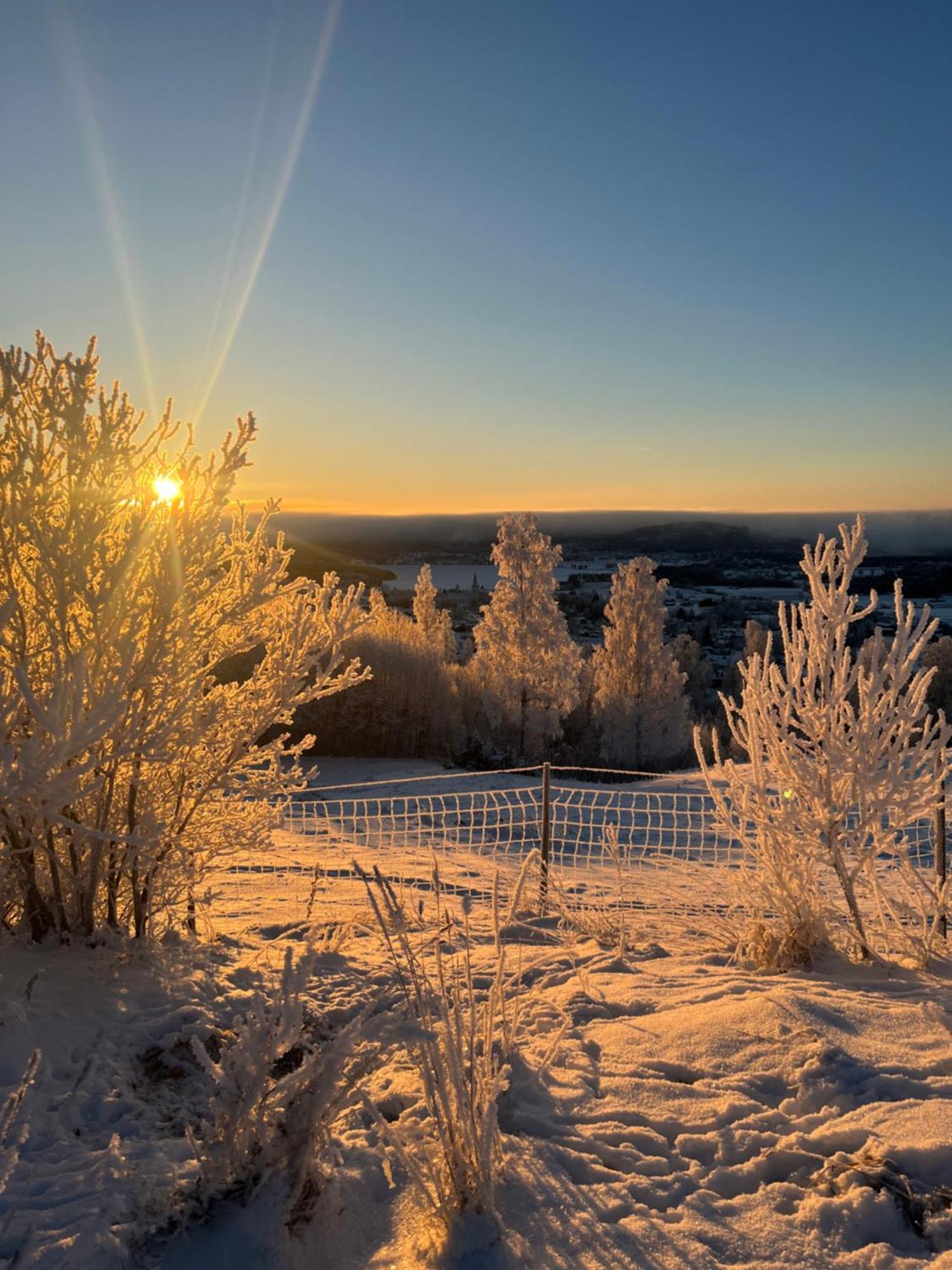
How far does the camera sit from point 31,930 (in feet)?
14.8

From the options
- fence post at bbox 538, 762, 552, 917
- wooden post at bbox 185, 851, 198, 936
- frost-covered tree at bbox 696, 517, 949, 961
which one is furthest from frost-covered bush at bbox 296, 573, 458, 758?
frost-covered tree at bbox 696, 517, 949, 961

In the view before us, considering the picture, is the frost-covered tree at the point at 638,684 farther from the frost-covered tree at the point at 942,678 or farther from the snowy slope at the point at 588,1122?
the snowy slope at the point at 588,1122

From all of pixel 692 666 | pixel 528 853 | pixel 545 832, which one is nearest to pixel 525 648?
pixel 528 853

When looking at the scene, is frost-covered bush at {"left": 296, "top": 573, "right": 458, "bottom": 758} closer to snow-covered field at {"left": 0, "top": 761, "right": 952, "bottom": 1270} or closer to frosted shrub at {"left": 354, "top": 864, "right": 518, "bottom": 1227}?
snow-covered field at {"left": 0, "top": 761, "right": 952, "bottom": 1270}

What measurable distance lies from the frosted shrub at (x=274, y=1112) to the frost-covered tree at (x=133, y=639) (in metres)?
1.03

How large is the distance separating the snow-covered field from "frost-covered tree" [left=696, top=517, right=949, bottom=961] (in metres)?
0.37

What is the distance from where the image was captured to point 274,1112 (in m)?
2.68

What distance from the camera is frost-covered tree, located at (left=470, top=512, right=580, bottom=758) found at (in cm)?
2214

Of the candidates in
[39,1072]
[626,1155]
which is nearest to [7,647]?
[39,1072]

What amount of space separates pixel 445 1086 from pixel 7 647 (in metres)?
2.95

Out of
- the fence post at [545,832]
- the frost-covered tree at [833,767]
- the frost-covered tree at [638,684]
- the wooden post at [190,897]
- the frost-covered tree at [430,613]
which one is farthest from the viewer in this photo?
the frost-covered tree at [430,613]

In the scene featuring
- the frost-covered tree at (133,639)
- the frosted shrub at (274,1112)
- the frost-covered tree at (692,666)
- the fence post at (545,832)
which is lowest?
the frost-covered tree at (692,666)

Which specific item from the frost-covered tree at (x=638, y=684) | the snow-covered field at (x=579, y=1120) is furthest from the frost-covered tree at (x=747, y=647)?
the snow-covered field at (x=579, y=1120)

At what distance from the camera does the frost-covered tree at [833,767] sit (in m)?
4.54
